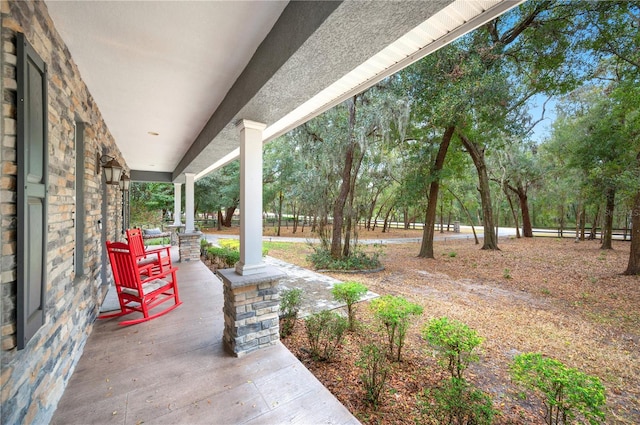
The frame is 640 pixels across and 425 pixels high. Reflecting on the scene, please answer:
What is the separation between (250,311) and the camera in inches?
95.4

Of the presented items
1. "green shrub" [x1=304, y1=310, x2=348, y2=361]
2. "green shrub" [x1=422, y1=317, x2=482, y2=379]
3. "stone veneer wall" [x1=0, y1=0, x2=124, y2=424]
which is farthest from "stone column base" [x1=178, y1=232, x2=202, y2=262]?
"green shrub" [x1=422, y1=317, x2=482, y2=379]

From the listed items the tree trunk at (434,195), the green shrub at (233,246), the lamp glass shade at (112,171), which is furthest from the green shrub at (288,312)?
the tree trunk at (434,195)

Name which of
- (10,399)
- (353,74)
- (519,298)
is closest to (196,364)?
(10,399)

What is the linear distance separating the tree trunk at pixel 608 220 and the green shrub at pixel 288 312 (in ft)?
34.4

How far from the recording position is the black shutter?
1240 millimetres

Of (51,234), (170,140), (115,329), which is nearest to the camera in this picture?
(51,234)

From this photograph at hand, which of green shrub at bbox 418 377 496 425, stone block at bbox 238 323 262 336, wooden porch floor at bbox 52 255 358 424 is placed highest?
stone block at bbox 238 323 262 336

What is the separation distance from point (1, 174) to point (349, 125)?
6287mm

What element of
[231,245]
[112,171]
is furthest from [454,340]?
[231,245]

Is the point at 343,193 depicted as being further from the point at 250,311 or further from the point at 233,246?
the point at 250,311

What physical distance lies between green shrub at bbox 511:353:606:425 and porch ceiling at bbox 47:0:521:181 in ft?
6.95

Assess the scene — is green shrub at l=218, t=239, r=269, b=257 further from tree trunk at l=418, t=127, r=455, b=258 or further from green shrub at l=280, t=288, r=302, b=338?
tree trunk at l=418, t=127, r=455, b=258

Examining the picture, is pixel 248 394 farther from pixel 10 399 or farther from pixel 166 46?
Result: pixel 166 46

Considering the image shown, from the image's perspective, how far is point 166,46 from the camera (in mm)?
1988
